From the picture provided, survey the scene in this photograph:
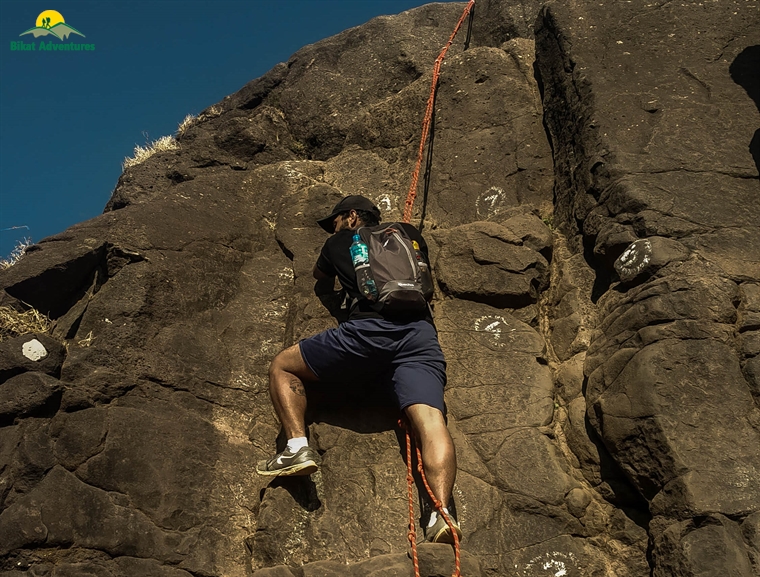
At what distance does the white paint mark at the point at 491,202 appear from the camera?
743cm

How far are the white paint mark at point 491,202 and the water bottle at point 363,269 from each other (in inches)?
66.9

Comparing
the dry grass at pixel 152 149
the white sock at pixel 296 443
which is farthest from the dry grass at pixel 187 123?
the white sock at pixel 296 443

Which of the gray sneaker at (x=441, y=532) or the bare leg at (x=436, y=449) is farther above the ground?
the bare leg at (x=436, y=449)

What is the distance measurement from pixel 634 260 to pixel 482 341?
52.0 inches

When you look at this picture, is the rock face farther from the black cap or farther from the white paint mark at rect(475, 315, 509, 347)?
the black cap

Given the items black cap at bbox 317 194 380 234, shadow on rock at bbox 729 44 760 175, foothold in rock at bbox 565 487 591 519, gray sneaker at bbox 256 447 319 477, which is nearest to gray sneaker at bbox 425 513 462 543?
foothold in rock at bbox 565 487 591 519

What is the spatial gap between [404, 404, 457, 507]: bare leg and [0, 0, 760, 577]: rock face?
1.06 feet

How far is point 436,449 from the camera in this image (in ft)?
17.3

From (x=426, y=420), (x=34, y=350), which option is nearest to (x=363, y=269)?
(x=426, y=420)

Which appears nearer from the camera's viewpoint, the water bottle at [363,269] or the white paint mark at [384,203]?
the water bottle at [363,269]

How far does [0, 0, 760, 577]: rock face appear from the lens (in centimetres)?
509

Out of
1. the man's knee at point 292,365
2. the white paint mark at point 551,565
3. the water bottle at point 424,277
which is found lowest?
the white paint mark at point 551,565

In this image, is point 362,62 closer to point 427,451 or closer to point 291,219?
point 291,219

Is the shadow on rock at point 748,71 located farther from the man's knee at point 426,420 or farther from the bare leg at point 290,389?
the bare leg at point 290,389
